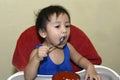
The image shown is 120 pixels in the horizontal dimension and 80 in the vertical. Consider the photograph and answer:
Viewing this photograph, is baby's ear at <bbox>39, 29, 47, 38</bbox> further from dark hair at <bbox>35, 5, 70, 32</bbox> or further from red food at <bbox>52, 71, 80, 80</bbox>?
red food at <bbox>52, 71, 80, 80</bbox>

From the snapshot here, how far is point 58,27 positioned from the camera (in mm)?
1137

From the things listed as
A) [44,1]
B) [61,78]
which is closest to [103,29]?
[44,1]

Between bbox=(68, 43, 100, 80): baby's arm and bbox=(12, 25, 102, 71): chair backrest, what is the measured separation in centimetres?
4

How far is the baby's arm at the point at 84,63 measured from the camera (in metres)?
1.13

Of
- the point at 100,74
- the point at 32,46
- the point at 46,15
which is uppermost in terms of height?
the point at 46,15

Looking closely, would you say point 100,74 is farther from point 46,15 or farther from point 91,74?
point 46,15

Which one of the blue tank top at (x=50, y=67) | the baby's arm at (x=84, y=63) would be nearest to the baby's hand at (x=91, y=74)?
the baby's arm at (x=84, y=63)

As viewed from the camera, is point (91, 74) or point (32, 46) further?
point (32, 46)

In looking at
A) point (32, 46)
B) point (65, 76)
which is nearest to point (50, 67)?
point (32, 46)

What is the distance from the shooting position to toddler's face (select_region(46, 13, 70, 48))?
112cm

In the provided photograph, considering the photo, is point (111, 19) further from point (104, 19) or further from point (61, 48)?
point (61, 48)

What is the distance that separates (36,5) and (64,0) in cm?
18

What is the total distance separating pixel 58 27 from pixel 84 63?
23 cm

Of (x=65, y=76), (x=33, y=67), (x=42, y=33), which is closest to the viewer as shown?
(x=65, y=76)
